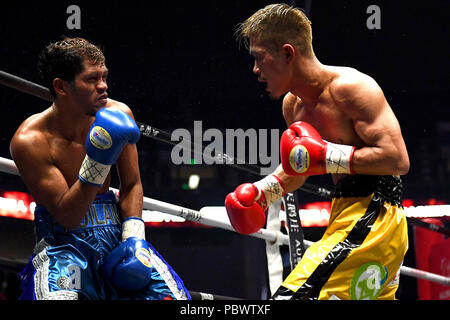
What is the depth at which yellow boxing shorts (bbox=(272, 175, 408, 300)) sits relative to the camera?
1.47m

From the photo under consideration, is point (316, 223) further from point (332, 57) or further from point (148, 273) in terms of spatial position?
point (148, 273)

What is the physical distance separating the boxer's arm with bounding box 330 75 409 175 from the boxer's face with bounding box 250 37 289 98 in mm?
189

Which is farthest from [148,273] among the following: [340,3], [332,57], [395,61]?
[395,61]

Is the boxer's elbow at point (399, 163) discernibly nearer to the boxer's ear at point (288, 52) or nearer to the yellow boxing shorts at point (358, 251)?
the yellow boxing shorts at point (358, 251)

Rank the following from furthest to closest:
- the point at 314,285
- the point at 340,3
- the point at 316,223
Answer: the point at 316,223
the point at 340,3
the point at 314,285

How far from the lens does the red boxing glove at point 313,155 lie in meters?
1.55

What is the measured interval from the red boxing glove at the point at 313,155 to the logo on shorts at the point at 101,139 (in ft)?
1.58

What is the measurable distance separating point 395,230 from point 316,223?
26.1ft

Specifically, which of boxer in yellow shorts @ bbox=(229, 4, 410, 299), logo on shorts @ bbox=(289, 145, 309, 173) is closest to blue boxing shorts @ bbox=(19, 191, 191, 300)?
boxer in yellow shorts @ bbox=(229, 4, 410, 299)

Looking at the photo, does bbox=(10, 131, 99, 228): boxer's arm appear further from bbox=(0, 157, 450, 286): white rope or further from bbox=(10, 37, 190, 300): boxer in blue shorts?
bbox=(0, 157, 450, 286): white rope

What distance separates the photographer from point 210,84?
961 centimetres

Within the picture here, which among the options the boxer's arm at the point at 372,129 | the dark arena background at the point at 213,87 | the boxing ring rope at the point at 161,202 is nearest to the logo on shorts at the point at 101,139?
the boxing ring rope at the point at 161,202

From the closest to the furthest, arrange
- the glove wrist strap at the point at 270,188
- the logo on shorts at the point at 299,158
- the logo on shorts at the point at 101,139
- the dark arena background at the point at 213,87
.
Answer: the logo on shorts at the point at 101,139, the logo on shorts at the point at 299,158, the glove wrist strap at the point at 270,188, the dark arena background at the point at 213,87

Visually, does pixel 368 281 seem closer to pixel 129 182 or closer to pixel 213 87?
pixel 129 182
